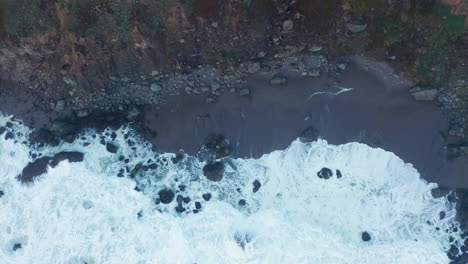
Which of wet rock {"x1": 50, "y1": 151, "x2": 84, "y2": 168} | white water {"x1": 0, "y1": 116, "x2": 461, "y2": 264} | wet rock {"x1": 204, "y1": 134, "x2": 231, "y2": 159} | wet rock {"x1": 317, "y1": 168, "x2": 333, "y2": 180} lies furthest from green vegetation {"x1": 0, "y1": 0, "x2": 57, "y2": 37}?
wet rock {"x1": 317, "y1": 168, "x2": 333, "y2": 180}

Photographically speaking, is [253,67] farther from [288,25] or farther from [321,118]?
[321,118]

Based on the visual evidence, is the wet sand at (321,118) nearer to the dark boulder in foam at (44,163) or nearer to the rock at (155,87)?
the rock at (155,87)

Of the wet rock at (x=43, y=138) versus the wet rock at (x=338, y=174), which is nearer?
the wet rock at (x=338, y=174)

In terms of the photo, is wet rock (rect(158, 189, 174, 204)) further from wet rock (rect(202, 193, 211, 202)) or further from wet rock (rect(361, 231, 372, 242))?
wet rock (rect(361, 231, 372, 242))

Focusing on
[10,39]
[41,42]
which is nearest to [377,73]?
[41,42]

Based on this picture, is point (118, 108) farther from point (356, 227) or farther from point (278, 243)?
point (356, 227)

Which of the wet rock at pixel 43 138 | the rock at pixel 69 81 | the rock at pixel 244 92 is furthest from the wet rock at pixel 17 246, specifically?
the rock at pixel 244 92

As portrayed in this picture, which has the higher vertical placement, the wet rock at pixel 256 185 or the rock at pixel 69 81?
the rock at pixel 69 81
